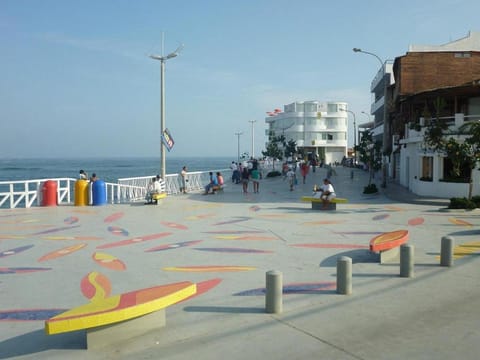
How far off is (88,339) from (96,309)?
1.11 ft

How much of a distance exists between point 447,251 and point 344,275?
304 cm

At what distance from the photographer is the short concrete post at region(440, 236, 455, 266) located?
8930 millimetres

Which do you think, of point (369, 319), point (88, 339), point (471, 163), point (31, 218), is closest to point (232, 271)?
point (369, 319)

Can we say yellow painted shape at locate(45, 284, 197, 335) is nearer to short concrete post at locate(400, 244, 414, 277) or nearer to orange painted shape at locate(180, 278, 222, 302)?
orange painted shape at locate(180, 278, 222, 302)

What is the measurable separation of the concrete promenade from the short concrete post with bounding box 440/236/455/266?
0.28 meters

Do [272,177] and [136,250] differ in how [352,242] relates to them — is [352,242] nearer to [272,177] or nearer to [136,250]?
[136,250]

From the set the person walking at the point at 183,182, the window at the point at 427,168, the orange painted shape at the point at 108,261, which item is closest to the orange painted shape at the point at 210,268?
the orange painted shape at the point at 108,261

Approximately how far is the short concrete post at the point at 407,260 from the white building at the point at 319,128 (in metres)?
76.2

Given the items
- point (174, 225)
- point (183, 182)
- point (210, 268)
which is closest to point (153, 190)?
point (183, 182)

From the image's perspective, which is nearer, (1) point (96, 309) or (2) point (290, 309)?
(1) point (96, 309)

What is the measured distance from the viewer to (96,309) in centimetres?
538

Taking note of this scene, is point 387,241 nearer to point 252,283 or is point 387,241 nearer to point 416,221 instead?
point 252,283

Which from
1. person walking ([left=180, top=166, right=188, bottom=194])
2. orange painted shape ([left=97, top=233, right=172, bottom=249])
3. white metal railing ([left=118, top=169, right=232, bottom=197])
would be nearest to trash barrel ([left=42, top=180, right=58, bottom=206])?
white metal railing ([left=118, top=169, right=232, bottom=197])

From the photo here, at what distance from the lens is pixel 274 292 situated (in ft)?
20.6
